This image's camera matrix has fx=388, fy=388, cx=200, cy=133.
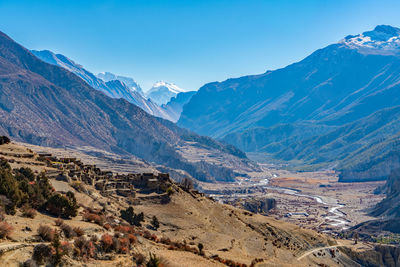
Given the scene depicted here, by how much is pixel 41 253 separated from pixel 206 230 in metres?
32.8

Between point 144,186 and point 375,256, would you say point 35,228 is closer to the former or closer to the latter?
point 144,186

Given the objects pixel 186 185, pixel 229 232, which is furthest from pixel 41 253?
pixel 186 185

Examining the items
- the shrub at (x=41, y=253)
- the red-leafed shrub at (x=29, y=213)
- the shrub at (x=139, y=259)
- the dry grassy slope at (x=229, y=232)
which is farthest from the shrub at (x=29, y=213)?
the dry grassy slope at (x=229, y=232)

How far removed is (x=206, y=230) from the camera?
51312mm

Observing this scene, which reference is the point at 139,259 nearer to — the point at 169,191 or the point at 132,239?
the point at 132,239

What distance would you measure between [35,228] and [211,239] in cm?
2617

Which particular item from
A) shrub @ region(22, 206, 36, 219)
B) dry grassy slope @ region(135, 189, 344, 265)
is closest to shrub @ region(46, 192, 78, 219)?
shrub @ region(22, 206, 36, 219)

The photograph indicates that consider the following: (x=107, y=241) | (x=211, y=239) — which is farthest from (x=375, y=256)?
(x=107, y=241)

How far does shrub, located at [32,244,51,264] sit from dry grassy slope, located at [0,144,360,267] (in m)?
5.49

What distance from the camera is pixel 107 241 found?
83.1 feet

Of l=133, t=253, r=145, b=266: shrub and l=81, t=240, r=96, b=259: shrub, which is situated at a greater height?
l=81, t=240, r=96, b=259: shrub

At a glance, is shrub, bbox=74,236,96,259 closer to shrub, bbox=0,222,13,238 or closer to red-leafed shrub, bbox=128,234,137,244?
shrub, bbox=0,222,13,238

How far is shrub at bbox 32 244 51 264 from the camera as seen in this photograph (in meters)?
20.3

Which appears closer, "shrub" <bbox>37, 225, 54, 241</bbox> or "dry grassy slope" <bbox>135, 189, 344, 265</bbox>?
"shrub" <bbox>37, 225, 54, 241</bbox>
